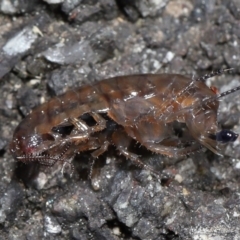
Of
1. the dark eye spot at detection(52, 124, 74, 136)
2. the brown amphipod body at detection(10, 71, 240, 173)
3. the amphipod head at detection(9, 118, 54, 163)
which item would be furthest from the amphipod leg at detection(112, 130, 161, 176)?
the amphipod head at detection(9, 118, 54, 163)

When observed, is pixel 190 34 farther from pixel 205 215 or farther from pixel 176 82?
pixel 205 215

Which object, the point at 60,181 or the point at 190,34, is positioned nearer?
→ the point at 60,181

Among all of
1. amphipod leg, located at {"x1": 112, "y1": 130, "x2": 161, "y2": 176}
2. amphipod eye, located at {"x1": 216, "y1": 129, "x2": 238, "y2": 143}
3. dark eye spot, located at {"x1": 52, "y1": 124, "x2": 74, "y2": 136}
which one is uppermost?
dark eye spot, located at {"x1": 52, "y1": 124, "x2": 74, "y2": 136}

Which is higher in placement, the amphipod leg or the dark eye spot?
the dark eye spot

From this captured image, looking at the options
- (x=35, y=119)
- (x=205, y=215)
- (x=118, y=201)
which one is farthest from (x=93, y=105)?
(x=205, y=215)

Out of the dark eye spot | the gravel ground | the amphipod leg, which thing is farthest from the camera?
the dark eye spot

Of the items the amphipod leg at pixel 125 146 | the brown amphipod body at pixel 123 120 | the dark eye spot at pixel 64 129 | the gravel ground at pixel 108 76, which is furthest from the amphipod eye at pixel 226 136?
the dark eye spot at pixel 64 129

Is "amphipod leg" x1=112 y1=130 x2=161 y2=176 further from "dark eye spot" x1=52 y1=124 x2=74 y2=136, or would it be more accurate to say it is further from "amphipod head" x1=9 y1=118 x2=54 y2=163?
"amphipod head" x1=9 y1=118 x2=54 y2=163
